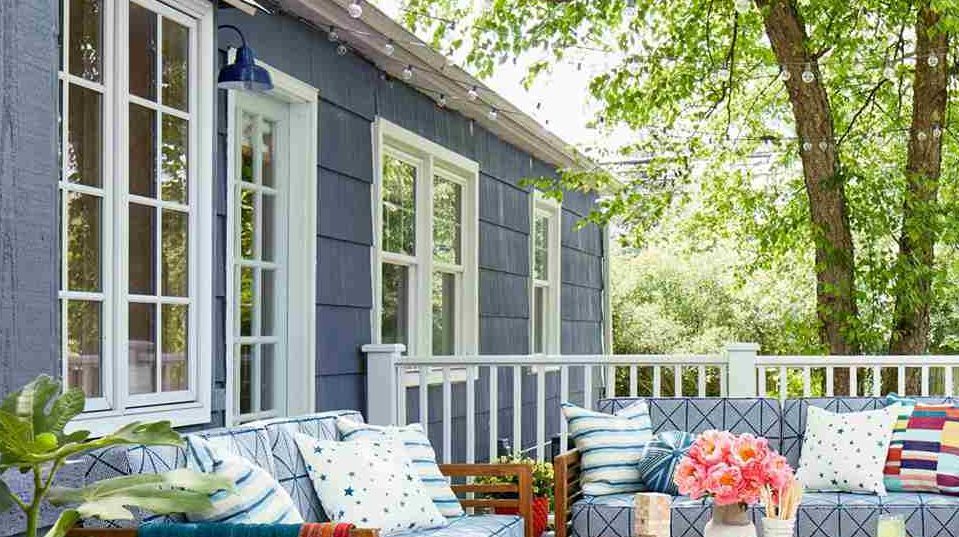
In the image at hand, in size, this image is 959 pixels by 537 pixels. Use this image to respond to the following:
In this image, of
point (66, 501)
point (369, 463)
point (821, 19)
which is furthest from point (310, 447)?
point (821, 19)

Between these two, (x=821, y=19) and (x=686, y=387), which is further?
(x=686, y=387)

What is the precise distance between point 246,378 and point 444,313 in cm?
261

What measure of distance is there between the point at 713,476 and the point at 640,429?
1.96m

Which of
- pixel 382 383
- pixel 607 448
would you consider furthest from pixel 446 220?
pixel 607 448

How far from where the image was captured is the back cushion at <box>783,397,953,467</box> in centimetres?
563

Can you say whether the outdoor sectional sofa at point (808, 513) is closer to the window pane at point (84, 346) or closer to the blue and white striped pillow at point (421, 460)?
the blue and white striped pillow at point (421, 460)

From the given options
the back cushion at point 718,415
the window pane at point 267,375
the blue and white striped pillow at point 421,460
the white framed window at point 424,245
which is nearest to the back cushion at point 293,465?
the blue and white striped pillow at point 421,460

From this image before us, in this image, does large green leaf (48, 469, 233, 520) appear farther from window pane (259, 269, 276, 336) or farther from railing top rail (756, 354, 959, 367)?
railing top rail (756, 354, 959, 367)

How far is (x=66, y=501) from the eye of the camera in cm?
258

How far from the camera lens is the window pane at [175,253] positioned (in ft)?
14.8

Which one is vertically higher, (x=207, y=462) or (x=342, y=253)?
(x=342, y=253)

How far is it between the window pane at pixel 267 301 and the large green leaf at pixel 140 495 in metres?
2.86

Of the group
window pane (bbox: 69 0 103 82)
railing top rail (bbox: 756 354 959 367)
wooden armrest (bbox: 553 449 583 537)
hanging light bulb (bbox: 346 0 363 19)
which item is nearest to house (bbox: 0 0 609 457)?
window pane (bbox: 69 0 103 82)

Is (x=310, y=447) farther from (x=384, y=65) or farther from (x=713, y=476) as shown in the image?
(x=384, y=65)
